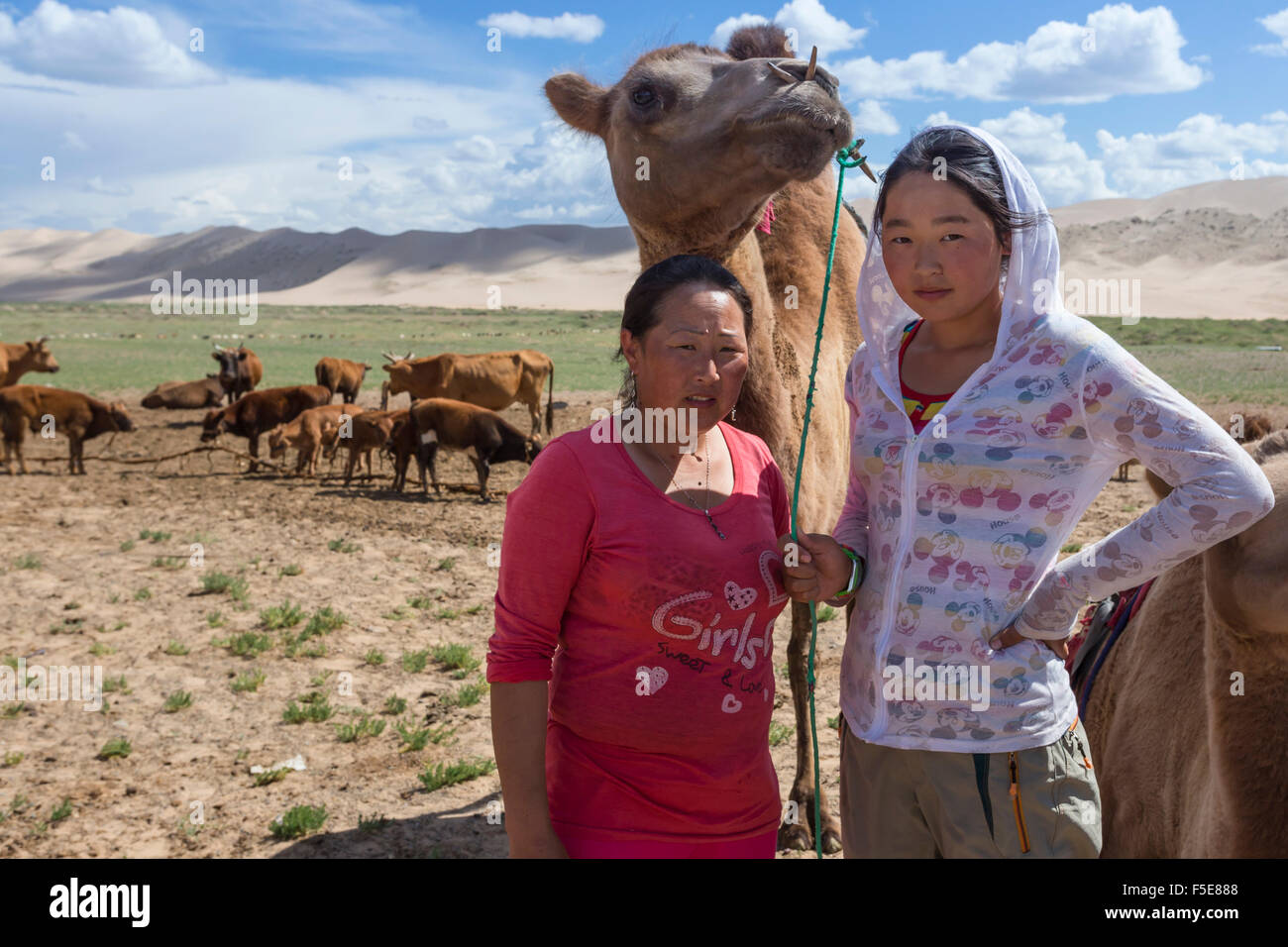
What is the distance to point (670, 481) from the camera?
223 centimetres

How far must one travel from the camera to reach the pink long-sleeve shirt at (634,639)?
6.88 ft

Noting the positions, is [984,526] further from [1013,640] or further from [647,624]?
[647,624]

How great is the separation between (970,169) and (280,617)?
22.8 feet

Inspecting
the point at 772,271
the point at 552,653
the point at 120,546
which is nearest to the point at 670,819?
the point at 552,653

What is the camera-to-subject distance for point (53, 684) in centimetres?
632

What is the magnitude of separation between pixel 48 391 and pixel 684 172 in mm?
13046

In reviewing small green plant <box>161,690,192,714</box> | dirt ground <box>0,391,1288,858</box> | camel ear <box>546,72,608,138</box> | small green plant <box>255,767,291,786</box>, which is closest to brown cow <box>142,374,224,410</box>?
dirt ground <box>0,391,1288,858</box>

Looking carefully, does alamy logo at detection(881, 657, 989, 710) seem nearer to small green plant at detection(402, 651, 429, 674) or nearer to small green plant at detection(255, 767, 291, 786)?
small green plant at detection(255, 767, 291, 786)

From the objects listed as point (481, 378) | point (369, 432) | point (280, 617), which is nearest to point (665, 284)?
point (280, 617)

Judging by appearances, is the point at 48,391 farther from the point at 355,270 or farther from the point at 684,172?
the point at 355,270

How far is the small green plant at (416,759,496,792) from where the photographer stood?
210 inches

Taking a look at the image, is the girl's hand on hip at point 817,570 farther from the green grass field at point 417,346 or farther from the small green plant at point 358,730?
the green grass field at point 417,346

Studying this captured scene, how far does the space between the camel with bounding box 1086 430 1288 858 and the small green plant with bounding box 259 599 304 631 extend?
6.46m

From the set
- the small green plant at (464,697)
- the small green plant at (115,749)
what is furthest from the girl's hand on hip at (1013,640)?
the small green plant at (115,749)
